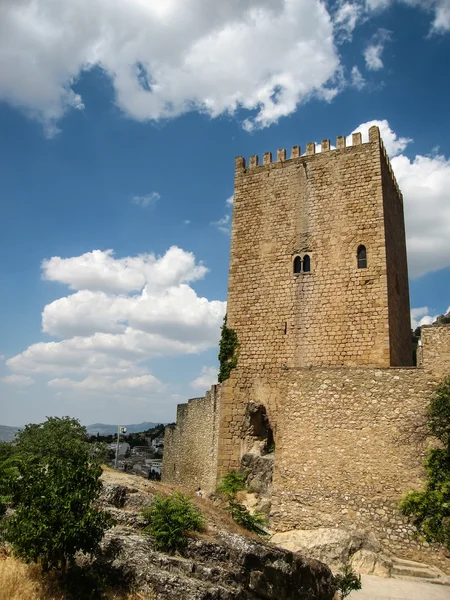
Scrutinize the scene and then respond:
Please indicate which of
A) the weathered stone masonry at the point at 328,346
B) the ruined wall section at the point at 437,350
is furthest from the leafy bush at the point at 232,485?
the ruined wall section at the point at 437,350

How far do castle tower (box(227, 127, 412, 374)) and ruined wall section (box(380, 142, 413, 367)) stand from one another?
0.06 meters

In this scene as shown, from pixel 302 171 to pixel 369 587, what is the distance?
15.3 metres

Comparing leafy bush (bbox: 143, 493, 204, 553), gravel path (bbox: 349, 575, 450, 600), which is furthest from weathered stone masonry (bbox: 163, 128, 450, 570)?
leafy bush (bbox: 143, 493, 204, 553)

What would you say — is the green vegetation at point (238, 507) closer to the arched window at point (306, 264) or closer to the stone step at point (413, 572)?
the stone step at point (413, 572)

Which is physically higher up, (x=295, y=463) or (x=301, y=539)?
(x=295, y=463)

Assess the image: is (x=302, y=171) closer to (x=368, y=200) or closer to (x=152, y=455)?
(x=368, y=200)

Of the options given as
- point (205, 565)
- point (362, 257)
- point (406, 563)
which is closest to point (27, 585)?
point (205, 565)

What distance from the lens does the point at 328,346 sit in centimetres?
1848

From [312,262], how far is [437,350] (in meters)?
7.17

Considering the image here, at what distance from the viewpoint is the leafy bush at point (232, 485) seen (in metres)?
16.8

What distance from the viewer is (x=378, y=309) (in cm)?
1800

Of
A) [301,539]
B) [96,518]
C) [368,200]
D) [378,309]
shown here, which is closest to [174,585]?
[96,518]

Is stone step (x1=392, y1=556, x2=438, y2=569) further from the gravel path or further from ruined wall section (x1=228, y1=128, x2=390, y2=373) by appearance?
ruined wall section (x1=228, y1=128, x2=390, y2=373)

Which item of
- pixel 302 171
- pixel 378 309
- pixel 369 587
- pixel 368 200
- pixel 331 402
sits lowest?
pixel 369 587
